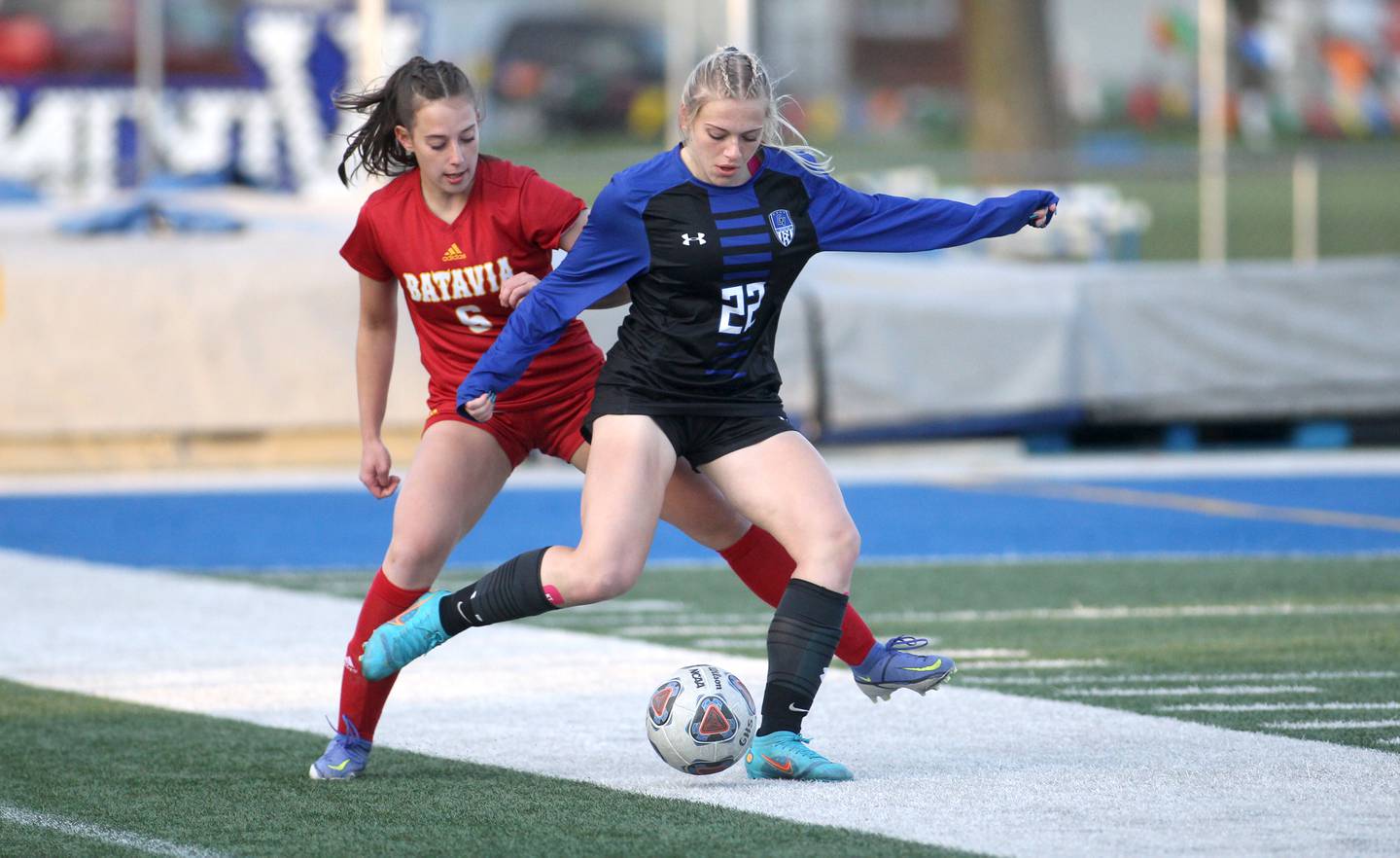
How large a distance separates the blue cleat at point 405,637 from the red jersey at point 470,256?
0.60 meters

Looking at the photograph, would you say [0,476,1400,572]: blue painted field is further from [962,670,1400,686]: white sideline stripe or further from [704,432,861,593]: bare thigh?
[704,432,861,593]: bare thigh

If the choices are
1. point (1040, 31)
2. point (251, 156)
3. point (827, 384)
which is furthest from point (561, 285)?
point (251, 156)

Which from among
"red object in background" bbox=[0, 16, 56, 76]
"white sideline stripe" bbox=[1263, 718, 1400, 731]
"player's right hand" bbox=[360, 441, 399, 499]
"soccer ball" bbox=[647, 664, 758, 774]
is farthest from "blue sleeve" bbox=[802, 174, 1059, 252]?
"red object in background" bbox=[0, 16, 56, 76]

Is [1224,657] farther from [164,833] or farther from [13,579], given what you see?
[13,579]

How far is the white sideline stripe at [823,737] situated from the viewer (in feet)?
16.6

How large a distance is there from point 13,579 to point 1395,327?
381 inches

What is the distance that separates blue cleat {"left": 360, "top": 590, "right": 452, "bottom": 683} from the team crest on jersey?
4.23 ft

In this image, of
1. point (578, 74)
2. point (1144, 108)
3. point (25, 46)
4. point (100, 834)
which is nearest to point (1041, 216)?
point (100, 834)

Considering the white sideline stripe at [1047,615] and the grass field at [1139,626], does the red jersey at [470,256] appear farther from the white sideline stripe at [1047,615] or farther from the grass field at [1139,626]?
the white sideline stripe at [1047,615]

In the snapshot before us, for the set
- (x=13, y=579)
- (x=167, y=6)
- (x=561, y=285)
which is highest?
(x=167, y=6)

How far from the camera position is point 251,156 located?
27.1m

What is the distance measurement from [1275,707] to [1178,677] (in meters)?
0.68

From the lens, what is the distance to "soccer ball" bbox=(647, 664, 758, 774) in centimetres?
568

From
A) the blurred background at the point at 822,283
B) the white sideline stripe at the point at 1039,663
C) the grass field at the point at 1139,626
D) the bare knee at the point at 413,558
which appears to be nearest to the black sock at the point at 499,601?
the bare knee at the point at 413,558
